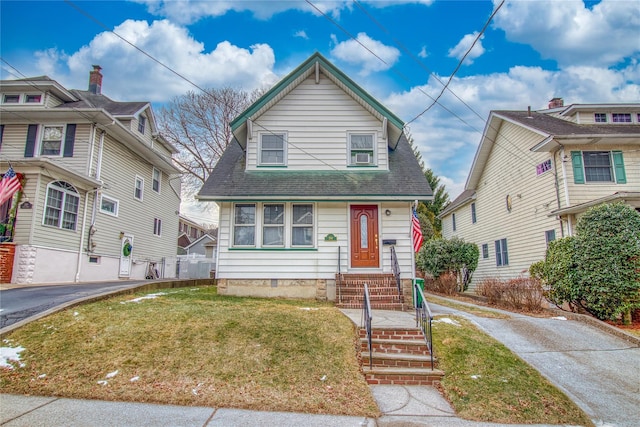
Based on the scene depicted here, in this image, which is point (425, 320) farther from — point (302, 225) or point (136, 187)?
point (136, 187)

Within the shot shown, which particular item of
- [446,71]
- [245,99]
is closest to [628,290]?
[446,71]

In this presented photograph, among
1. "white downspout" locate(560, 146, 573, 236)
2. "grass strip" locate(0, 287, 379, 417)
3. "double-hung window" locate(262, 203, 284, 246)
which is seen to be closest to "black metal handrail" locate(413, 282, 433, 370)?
"grass strip" locate(0, 287, 379, 417)

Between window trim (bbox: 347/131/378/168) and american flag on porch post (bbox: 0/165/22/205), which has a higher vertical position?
window trim (bbox: 347/131/378/168)

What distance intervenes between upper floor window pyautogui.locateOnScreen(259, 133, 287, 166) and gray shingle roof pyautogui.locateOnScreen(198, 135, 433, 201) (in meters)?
0.52

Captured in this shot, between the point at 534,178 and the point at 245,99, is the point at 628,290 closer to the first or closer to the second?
the point at 534,178

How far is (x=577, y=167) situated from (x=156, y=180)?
69.8ft

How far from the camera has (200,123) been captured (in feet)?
83.4

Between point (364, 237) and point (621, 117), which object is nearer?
point (364, 237)

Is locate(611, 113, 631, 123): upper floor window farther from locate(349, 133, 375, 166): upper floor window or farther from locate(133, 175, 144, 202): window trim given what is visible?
locate(133, 175, 144, 202): window trim

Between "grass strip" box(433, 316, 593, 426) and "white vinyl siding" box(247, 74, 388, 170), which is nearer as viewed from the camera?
"grass strip" box(433, 316, 593, 426)

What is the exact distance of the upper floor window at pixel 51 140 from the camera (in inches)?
648

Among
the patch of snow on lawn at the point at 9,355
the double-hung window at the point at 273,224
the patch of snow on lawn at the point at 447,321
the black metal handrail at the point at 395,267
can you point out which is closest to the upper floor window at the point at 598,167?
the black metal handrail at the point at 395,267

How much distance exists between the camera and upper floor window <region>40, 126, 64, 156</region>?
16.5 meters

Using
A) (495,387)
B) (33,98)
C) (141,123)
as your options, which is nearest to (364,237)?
(495,387)
